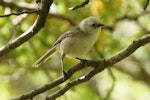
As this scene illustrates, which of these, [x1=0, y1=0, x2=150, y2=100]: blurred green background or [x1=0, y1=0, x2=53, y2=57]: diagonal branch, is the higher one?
[x1=0, y1=0, x2=53, y2=57]: diagonal branch

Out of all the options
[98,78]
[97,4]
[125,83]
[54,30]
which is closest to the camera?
[97,4]

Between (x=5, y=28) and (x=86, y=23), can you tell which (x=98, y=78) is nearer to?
(x=5, y=28)

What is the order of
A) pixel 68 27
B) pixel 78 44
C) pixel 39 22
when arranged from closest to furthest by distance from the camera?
pixel 39 22, pixel 78 44, pixel 68 27

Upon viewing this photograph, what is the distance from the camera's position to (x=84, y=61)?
10.2ft

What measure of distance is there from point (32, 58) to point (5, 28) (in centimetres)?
60

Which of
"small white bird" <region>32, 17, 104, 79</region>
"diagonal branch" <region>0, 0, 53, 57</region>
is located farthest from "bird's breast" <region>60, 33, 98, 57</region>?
"diagonal branch" <region>0, 0, 53, 57</region>

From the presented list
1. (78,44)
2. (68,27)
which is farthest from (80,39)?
(68,27)

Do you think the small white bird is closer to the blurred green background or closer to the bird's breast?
the bird's breast

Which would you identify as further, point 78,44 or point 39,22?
point 78,44

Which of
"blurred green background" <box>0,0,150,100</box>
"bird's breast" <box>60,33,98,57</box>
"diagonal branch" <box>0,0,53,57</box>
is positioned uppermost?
"diagonal branch" <box>0,0,53,57</box>

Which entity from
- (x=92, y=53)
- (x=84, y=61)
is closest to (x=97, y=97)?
(x=92, y=53)

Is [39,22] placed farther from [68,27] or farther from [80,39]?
[68,27]

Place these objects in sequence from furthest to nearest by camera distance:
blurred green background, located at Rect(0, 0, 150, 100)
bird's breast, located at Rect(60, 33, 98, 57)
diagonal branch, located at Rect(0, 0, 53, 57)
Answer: blurred green background, located at Rect(0, 0, 150, 100) → bird's breast, located at Rect(60, 33, 98, 57) → diagonal branch, located at Rect(0, 0, 53, 57)

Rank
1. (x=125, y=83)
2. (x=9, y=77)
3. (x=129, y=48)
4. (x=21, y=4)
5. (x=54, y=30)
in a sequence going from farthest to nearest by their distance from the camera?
1. (x=125, y=83)
2. (x=9, y=77)
3. (x=54, y=30)
4. (x=21, y=4)
5. (x=129, y=48)
